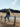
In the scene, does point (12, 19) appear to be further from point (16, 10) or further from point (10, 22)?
point (16, 10)

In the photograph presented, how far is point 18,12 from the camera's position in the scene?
0.83 meters

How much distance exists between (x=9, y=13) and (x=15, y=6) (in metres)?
0.19

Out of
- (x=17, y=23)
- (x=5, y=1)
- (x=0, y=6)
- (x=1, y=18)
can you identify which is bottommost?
(x=17, y=23)

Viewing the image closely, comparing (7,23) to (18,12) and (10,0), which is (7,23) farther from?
(10,0)

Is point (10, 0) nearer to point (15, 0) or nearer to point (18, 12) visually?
point (15, 0)

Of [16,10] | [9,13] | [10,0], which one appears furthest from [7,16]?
[10,0]

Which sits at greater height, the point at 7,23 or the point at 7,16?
the point at 7,16

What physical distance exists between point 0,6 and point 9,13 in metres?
0.24

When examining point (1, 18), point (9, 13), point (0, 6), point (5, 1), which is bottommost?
point (1, 18)

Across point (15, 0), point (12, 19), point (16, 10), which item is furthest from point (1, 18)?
point (15, 0)

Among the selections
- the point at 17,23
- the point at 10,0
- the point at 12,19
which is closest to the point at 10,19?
the point at 12,19

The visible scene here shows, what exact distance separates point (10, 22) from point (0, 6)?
410 mm

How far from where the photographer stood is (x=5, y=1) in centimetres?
80

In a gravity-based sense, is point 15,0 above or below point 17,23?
above
